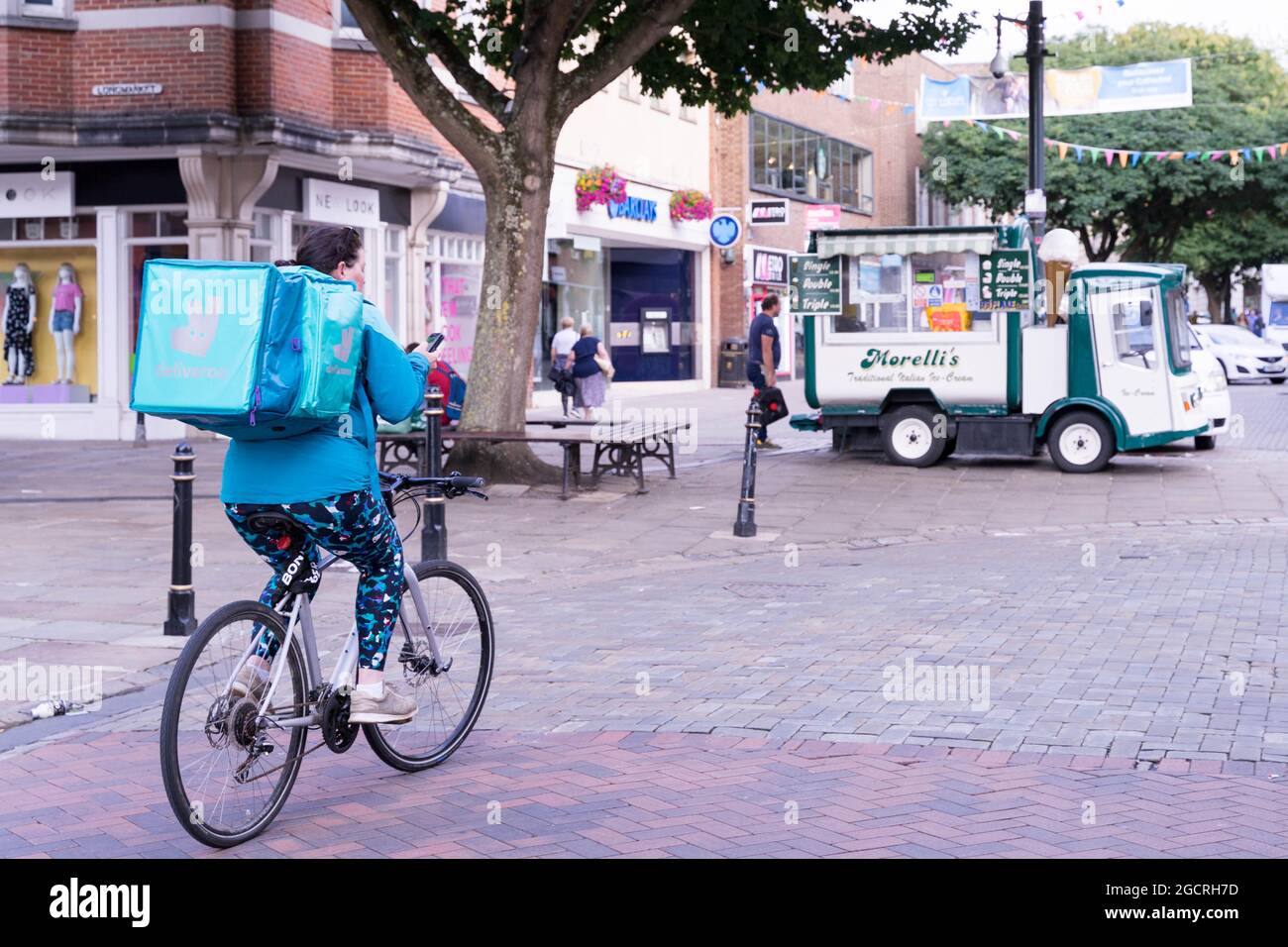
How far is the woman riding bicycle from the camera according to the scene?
512cm

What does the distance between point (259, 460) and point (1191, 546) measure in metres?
8.80

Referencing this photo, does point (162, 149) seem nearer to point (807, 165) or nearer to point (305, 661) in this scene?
point (305, 661)

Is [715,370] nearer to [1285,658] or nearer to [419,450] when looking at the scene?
[419,450]

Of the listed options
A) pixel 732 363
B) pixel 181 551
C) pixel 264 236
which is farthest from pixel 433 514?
pixel 732 363

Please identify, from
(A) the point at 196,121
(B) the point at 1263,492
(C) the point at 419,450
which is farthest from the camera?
(A) the point at 196,121

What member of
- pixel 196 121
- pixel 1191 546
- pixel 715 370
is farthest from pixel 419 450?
pixel 715 370

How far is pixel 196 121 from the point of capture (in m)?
20.9

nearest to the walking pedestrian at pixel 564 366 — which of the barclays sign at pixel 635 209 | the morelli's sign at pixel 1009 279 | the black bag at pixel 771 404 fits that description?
the barclays sign at pixel 635 209

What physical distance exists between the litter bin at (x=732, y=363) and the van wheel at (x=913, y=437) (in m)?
21.6

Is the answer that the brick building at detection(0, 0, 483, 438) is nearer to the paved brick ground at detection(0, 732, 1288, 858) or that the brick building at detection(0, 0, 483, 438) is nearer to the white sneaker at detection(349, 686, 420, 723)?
the paved brick ground at detection(0, 732, 1288, 858)

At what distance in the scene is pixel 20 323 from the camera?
22.9 m

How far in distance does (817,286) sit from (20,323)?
432 inches

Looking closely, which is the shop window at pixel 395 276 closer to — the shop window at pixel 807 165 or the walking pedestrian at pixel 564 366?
the walking pedestrian at pixel 564 366

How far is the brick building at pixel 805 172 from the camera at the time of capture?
133 ft
